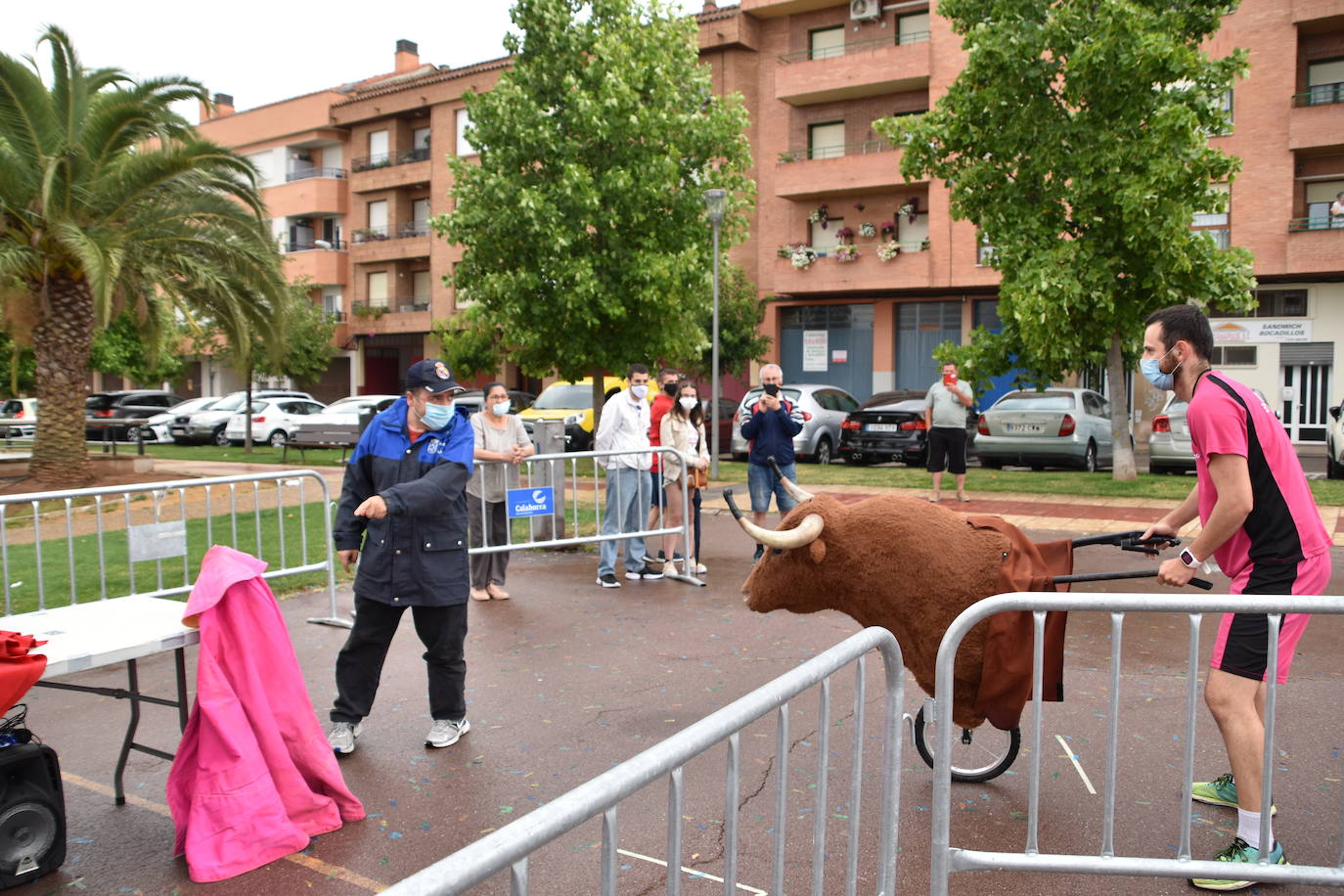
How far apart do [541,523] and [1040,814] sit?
7.45 meters

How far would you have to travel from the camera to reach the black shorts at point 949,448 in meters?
13.6

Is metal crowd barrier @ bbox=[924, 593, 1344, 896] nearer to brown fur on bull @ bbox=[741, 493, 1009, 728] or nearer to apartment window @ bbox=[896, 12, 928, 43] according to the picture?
brown fur on bull @ bbox=[741, 493, 1009, 728]

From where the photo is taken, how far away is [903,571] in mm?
4141

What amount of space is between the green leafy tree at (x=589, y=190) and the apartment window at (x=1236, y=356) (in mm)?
15368

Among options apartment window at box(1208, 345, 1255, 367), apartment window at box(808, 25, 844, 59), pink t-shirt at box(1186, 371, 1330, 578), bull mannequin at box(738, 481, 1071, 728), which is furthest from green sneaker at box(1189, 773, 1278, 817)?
apartment window at box(808, 25, 844, 59)

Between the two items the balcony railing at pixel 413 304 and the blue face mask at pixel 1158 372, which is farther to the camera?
the balcony railing at pixel 413 304

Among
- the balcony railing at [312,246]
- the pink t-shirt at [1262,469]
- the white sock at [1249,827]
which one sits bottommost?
the white sock at [1249,827]

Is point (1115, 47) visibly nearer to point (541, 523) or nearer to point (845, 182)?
point (541, 523)

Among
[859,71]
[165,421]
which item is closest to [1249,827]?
[859,71]

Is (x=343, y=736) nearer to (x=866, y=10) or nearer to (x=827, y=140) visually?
(x=827, y=140)

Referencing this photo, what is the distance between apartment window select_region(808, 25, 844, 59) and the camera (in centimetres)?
3369

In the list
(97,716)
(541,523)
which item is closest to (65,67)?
(541,523)

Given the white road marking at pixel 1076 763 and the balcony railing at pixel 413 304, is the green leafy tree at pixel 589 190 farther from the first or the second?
the balcony railing at pixel 413 304

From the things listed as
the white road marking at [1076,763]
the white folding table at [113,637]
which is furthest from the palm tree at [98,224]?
the white road marking at [1076,763]
